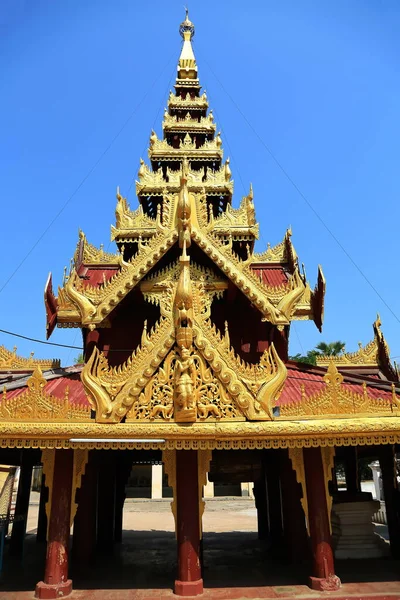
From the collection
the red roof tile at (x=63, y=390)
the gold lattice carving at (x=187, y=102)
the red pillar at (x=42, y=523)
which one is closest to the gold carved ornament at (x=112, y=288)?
the red roof tile at (x=63, y=390)

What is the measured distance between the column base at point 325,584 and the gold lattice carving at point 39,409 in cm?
472

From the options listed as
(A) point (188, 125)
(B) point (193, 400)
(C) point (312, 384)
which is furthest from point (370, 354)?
(A) point (188, 125)

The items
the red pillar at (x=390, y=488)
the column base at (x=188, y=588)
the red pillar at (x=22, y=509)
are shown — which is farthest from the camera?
the red pillar at (x=22, y=509)

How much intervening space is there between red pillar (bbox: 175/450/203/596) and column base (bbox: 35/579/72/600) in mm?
1839

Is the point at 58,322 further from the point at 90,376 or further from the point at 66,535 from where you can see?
the point at 66,535

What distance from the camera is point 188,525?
7539 mm

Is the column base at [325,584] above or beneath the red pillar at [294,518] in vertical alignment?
beneath

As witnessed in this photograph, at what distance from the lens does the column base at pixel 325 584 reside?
743 cm

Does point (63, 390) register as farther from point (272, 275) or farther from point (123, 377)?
point (272, 275)

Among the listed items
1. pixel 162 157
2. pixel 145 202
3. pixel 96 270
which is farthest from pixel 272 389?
pixel 162 157

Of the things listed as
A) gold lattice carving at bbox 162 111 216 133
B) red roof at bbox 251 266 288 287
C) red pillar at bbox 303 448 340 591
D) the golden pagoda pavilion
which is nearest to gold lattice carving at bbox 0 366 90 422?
the golden pagoda pavilion

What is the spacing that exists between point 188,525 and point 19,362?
7048 mm

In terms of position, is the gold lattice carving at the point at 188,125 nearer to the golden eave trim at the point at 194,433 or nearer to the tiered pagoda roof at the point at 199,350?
the tiered pagoda roof at the point at 199,350

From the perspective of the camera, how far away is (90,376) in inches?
312
